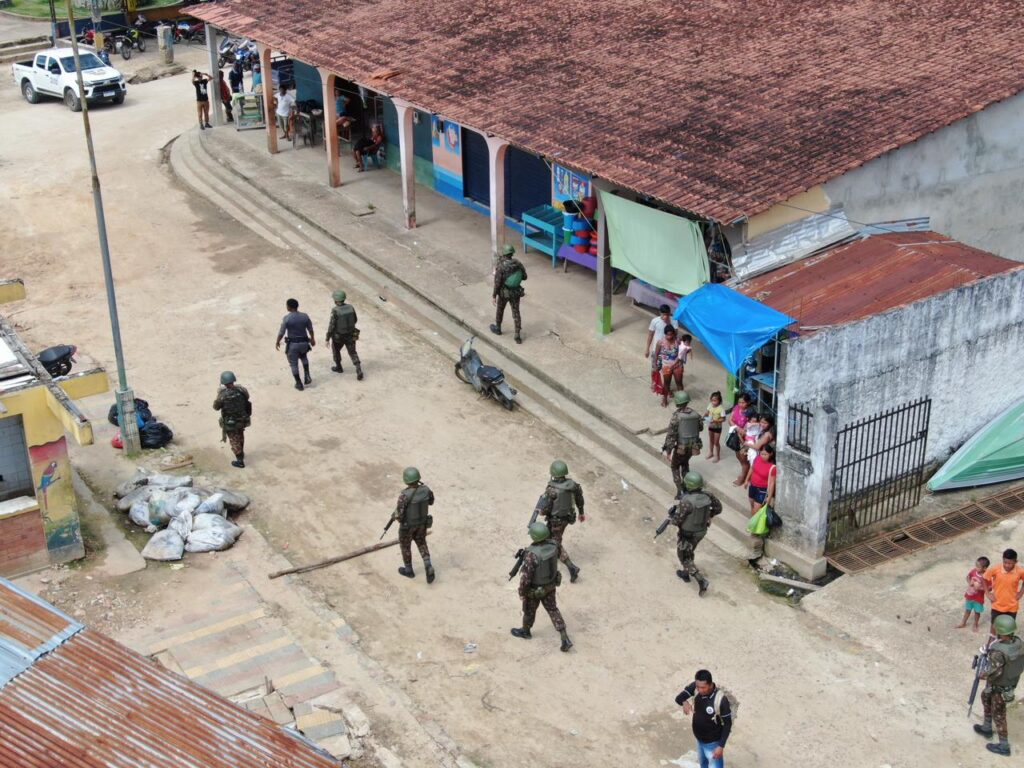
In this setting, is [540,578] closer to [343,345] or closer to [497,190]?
[343,345]

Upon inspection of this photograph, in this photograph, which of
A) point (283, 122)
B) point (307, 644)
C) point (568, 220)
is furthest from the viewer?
point (283, 122)

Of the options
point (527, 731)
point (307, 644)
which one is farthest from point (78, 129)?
point (527, 731)

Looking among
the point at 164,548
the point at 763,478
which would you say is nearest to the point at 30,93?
the point at 164,548

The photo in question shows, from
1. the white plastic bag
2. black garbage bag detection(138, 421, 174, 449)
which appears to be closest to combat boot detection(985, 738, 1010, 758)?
the white plastic bag

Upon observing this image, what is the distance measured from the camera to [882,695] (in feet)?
40.0

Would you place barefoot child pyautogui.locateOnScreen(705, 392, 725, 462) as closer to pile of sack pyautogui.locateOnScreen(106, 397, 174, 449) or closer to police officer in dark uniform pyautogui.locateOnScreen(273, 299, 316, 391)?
police officer in dark uniform pyautogui.locateOnScreen(273, 299, 316, 391)

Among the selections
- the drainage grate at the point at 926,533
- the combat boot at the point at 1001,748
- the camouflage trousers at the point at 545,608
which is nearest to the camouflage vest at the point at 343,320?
the camouflage trousers at the point at 545,608

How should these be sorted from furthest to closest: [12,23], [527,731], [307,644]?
1. [12,23]
2. [307,644]
3. [527,731]

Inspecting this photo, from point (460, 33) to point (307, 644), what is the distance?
1339 centimetres

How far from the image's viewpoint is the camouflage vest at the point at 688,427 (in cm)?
1472

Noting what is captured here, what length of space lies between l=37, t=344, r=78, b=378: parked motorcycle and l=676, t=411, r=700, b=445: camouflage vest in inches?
293

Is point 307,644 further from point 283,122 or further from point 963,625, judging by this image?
point 283,122

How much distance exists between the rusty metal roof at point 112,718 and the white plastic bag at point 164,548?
4.88m

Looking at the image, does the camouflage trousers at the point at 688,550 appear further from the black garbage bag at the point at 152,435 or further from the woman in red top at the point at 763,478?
the black garbage bag at the point at 152,435
